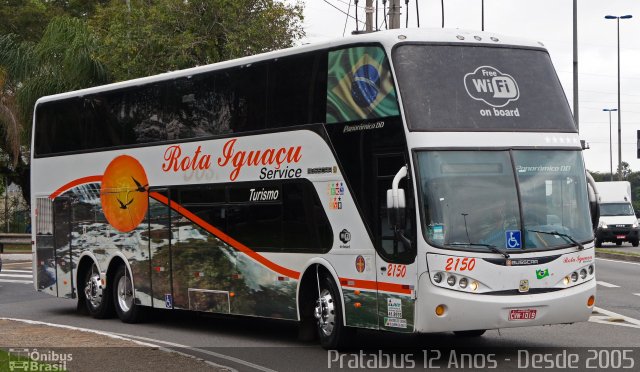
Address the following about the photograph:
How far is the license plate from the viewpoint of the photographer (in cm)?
1366

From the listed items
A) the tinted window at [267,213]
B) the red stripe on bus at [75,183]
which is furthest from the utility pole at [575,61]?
the tinted window at [267,213]

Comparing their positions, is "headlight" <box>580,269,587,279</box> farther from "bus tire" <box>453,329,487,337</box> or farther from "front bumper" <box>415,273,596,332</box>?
"bus tire" <box>453,329,487,337</box>

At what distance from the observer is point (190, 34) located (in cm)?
3828

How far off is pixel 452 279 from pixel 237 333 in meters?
5.60

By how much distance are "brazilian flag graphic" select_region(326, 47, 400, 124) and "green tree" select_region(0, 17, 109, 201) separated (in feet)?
85.4

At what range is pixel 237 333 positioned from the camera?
60.2 ft

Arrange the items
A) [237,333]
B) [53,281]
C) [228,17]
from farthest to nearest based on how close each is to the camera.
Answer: [228,17] < [53,281] < [237,333]

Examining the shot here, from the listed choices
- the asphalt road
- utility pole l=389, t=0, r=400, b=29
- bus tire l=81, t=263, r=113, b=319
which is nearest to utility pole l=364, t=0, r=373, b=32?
utility pole l=389, t=0, r=400, b=29

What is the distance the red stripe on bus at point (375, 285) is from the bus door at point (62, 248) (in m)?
8.28

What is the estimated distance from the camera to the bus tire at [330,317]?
594 inches

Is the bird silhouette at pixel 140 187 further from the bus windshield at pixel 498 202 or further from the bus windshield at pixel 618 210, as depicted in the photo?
the bus windshield at pixel 618 210

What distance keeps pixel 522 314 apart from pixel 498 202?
128 cm

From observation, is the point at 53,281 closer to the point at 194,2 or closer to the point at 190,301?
the point at 190,301

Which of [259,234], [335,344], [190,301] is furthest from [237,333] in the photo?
[335,344]
